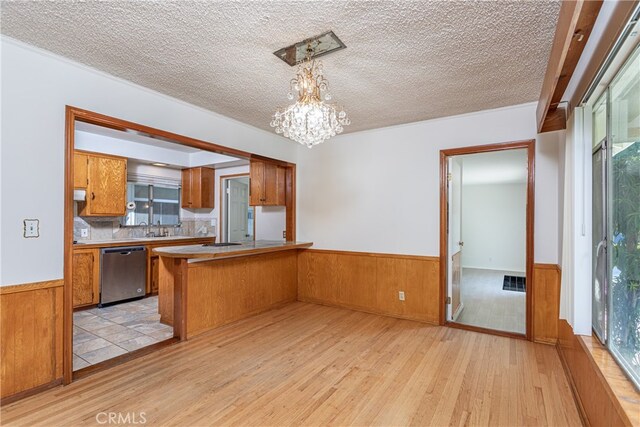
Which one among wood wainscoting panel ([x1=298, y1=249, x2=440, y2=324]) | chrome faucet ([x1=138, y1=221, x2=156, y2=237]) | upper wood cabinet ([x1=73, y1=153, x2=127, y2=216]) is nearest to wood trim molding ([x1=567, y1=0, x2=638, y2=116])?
wood wainscoting panel ([x1=298, y1=249, x2=440, y2=324])

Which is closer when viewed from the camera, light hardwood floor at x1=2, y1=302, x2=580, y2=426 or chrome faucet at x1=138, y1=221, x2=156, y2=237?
light hardwood floor at x1=2, y1=302, x2=580, y2=426

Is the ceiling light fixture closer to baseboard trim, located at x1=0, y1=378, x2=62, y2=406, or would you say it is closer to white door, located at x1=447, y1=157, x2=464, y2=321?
white door, located at x1=447, y1=157, x2=464, y2=321

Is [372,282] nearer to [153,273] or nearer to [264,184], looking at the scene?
[264,184]

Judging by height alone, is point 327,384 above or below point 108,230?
below

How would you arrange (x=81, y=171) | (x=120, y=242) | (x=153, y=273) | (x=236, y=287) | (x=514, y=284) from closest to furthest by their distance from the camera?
(x=236, y=287)
(x=81, y=171)
(x=120, y=242)
(x=153, y=273)
(x=514, y=284)

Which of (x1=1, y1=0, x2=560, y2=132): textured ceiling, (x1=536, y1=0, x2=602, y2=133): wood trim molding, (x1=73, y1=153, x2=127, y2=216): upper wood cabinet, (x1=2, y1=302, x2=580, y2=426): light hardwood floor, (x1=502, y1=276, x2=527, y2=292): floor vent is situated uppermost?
(x1=1, y1=0, x2=560, y2=132): textured ceiling

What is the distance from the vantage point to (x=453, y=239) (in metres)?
3.90

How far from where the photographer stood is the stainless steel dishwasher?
4.27 metres

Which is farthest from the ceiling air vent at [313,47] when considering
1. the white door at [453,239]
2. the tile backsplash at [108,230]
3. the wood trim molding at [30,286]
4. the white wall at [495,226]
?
the white wall at [495,226]

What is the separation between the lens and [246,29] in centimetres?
191

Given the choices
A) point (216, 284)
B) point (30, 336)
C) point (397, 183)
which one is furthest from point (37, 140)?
point (397, 183)

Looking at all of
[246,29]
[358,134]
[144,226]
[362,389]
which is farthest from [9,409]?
[358,134]

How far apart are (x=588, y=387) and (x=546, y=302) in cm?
138

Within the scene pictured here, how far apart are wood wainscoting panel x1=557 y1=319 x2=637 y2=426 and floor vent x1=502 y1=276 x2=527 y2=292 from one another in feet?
10.3
